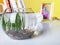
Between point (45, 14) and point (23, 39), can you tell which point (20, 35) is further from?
point (45, 14)

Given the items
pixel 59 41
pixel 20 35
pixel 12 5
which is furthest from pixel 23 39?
pixel 12 5

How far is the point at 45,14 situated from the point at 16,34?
618 millimetres

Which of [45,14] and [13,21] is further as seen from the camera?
[45,14]

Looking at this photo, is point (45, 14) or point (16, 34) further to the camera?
point (45, 14)

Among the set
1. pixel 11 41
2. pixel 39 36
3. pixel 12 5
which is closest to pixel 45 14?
pixel 12 5

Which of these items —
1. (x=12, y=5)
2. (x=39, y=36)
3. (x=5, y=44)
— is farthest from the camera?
(x=12, y=5)

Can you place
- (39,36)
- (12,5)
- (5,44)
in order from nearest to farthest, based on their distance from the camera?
1. (5,44)
2. (39,36)
3. (12,5)

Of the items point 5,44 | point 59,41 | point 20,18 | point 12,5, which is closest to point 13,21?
point 20,18

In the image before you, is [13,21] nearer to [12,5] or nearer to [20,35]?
[20,35]

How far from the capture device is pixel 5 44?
61cm

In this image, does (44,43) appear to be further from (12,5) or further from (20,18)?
(12,5)

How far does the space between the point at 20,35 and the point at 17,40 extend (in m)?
0.03

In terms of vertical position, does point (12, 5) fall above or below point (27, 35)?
above

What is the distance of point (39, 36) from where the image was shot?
0.74 metres
